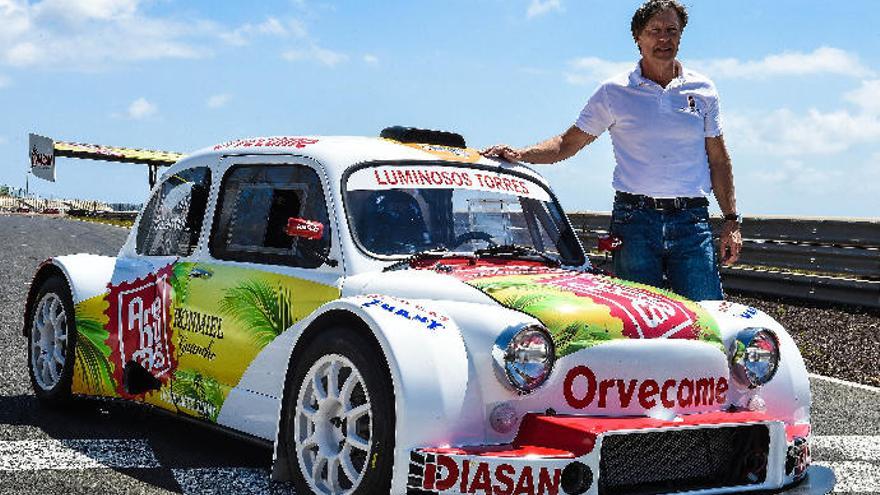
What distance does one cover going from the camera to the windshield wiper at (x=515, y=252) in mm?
5043

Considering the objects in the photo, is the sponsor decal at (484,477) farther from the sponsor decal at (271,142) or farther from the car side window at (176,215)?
the car side window at (176,215)

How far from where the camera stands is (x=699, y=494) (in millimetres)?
4020

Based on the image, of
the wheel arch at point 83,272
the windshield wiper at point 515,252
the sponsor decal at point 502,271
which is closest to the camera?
the sponsor decal at point 502,271

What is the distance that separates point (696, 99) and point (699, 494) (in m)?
2.34

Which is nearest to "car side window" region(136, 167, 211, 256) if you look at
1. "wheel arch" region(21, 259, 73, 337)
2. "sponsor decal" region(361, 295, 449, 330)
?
"wheel arch" region(21, 259, 73, 337)

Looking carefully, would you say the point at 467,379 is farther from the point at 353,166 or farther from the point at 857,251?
the point at 857,251

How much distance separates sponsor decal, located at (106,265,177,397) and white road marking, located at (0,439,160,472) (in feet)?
1.20

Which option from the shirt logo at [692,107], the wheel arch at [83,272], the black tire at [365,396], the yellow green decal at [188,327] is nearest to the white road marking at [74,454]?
the yellow green decal at [188,327]

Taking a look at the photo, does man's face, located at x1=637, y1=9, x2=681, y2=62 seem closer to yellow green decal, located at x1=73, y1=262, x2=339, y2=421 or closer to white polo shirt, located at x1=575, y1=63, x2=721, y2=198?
white polo shirt, located at x1=575, y1=63, x2=721, y2=198

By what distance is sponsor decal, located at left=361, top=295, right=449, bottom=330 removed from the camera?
4.04 m

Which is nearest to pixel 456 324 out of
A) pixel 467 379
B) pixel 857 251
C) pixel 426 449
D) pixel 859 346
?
pixel 467 379

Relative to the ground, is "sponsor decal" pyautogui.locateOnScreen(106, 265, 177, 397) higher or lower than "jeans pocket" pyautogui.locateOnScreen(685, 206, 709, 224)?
lower

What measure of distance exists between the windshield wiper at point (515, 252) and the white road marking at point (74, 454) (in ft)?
5.65

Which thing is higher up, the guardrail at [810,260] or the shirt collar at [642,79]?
the shirt collar at [642,79]
